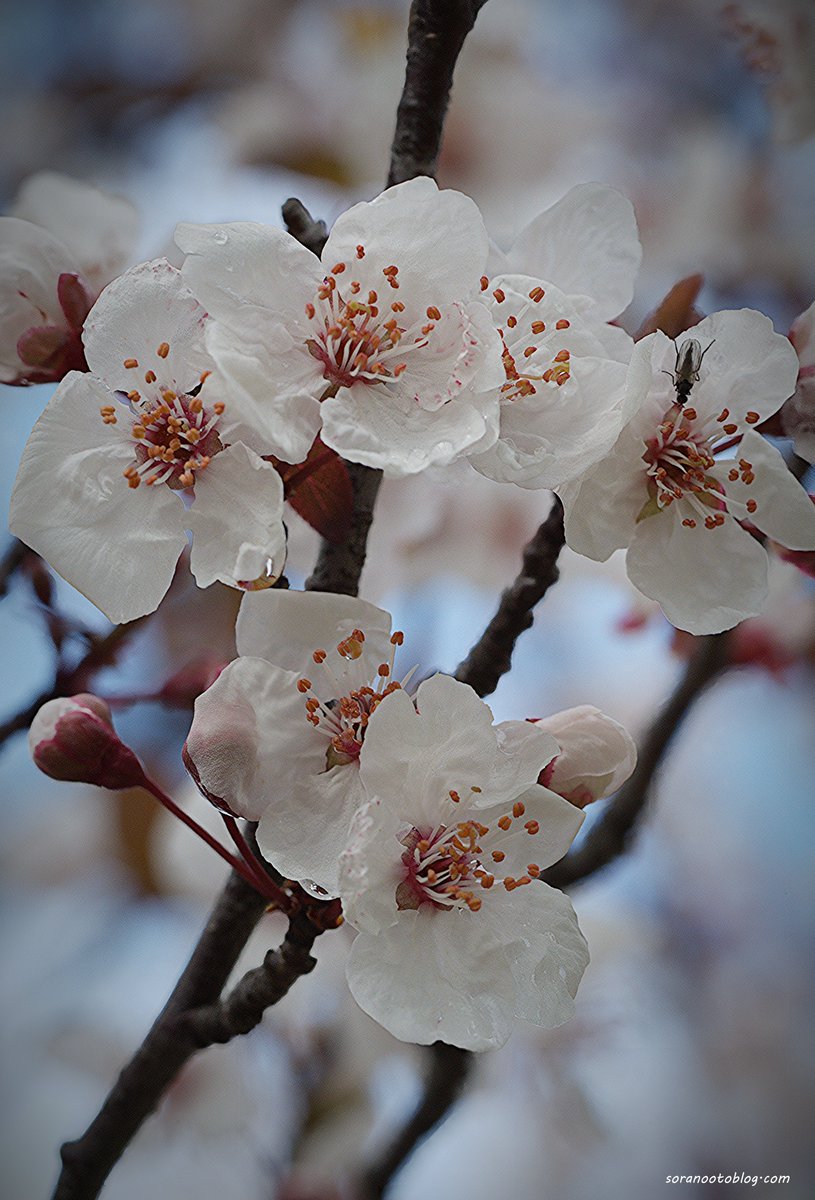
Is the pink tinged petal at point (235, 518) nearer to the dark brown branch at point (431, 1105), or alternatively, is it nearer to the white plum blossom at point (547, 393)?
the white plum blossom at point (547, 393)

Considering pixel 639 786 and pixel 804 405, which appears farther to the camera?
pixel 639 786

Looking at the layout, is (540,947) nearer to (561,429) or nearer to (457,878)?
(457,878)

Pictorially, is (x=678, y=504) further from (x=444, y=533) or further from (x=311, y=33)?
(x=311, y=33)

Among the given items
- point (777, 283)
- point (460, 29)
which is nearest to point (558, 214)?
point (460, 29)

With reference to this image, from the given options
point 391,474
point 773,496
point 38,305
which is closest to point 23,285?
point 38,305

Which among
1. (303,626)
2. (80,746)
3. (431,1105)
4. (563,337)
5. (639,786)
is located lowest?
(431,1105)

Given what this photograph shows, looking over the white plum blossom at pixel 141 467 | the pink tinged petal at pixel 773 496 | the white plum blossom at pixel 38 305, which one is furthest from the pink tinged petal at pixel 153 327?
the pink tinged petal at pixel 773 496
